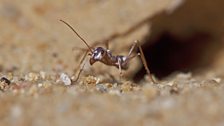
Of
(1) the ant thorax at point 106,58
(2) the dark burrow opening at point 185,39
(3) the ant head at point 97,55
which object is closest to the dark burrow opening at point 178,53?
(2) the dark burrow opening at point 185,39

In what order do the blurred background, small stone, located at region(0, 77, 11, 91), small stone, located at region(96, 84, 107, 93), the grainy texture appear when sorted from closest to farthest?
the grainy texture < small stone, located at region(96, 84, 107, 93) < small stone, located at region(0, 77, 11, 91) < the blurred background

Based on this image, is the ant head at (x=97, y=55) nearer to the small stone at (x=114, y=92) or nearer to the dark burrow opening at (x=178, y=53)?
the small stone at (x=114, y=92)

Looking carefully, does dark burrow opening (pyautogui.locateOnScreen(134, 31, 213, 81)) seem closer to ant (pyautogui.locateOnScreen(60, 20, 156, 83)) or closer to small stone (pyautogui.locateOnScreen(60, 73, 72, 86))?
ant (pyautogui.locateOnScreen(60, 20, 156, 83))

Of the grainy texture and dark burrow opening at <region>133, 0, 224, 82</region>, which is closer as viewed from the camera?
the grainy texture

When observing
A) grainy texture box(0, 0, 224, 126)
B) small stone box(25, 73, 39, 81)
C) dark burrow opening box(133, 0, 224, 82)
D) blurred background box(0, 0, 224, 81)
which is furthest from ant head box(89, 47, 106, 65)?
dark burrow opening box(133, 0, 224, 82)

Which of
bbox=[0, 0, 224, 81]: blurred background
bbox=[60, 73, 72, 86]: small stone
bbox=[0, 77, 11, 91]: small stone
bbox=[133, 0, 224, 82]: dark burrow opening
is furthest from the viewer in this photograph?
bbox=[133, 0, 224, 82]: dark burrow opening

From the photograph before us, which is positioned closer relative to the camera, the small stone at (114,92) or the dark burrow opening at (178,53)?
the small stone at (114,92)

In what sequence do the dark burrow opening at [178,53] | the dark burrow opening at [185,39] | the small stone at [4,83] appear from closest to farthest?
the small stone at [4,83] → the dark burrow opening at [185,39] → the dark burrow opening at [178,53]

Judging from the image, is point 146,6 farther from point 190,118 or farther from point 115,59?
point 190,118

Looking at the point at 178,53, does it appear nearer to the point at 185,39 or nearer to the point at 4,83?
the point at 185,39

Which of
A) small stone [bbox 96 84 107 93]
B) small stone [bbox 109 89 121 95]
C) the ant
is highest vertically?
the ant

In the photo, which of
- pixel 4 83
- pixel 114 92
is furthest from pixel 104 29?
pixel 114 92
